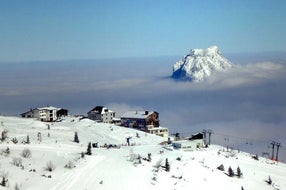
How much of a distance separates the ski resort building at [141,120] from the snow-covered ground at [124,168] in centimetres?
5024

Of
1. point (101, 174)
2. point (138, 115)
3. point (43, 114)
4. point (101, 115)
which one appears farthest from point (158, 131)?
point (101, 174)

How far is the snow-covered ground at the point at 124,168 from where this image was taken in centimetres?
4797

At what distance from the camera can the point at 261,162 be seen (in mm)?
70688

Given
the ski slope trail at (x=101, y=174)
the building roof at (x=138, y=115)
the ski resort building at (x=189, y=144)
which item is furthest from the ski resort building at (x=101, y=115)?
the ski slope trail at (x=101, y=174)

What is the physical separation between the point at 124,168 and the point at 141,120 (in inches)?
2707

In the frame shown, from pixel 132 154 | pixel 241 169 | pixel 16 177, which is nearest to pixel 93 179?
pixel 16 177

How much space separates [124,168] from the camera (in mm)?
54875

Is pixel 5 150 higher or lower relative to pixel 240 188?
higher

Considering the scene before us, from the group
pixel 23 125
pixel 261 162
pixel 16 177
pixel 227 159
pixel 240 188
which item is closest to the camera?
pixel 16 177

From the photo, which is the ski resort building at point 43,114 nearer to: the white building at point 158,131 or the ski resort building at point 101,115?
the ski resort building at point 101,115

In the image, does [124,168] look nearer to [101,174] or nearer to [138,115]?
[101,174]

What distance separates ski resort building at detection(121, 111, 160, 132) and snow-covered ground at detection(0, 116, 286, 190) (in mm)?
50237

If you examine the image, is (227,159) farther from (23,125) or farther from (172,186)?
(23,125)

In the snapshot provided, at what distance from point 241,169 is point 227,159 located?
5.09 meters
